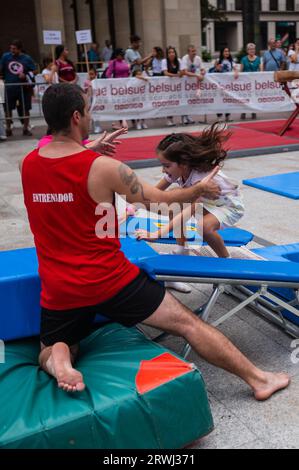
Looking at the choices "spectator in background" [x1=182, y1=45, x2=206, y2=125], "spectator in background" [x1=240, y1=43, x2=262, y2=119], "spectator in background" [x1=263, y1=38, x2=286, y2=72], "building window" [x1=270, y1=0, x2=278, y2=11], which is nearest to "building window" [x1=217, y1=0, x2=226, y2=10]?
"building window" [x1=270, y1=0, x2=278, y2=11]

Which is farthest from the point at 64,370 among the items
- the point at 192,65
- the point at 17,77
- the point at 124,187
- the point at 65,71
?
the point at 192,65

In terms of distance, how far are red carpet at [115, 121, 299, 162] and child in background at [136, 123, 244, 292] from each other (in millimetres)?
5456

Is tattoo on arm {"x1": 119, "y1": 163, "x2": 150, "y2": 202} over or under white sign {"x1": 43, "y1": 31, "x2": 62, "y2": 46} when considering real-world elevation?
under

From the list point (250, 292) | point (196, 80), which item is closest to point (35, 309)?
point (250, 292)

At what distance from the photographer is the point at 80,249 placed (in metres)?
2.74

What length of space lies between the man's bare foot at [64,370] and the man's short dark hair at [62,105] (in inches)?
41.4

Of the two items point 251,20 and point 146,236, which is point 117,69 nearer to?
point 146,236

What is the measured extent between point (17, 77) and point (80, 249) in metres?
11.0

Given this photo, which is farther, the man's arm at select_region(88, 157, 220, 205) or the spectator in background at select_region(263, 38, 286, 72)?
the spectator in background at select_region(263, 38, 286, 72)

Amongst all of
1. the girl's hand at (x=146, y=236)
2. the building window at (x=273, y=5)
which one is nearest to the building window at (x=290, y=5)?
the building window at (x=273, y=5)

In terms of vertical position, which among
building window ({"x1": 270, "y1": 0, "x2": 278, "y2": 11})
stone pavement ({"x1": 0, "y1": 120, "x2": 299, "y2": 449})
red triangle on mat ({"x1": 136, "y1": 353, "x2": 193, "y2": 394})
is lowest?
stone pavement ({"x1": 0, "y1": 120, "x2": 299, "y2": 449})

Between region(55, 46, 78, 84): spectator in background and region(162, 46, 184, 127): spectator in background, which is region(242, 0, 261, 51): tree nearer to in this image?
region(162, 46, 184, 127): spectator in background

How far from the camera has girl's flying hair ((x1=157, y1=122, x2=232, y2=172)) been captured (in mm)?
3764

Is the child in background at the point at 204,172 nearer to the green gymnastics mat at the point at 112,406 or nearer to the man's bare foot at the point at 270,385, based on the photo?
the man's bare foot at the point at 270,385
